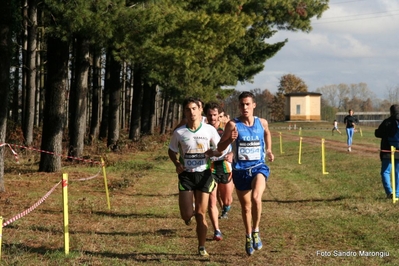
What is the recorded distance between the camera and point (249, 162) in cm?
810

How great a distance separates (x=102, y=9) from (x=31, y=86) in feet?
39.0

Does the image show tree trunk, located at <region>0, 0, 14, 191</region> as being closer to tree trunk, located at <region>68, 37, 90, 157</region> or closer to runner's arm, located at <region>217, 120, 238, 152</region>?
runner's arm, located at <region>217, 120, 238, 152</region>

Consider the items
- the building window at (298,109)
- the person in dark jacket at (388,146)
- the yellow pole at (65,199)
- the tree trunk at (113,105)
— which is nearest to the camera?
the yellow pole at (65,199)

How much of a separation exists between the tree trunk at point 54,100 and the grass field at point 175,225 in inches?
23.9

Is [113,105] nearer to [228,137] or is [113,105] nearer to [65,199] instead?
[228,137]

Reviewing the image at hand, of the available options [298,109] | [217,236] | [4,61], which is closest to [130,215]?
[217,236]

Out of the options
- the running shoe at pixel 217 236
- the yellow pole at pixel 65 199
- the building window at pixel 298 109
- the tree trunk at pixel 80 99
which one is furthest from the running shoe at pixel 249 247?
the building window at pixel 298 109

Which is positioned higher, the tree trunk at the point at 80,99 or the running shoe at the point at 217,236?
the tree trunk at the point at 80,99

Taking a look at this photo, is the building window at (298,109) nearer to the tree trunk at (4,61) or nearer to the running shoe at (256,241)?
the tree trunk at (4,61)

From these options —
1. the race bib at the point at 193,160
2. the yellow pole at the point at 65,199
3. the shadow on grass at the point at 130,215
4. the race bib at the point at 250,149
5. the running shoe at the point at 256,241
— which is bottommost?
the shadow on grass at the point at 130,215

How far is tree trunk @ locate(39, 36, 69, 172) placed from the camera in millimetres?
17609

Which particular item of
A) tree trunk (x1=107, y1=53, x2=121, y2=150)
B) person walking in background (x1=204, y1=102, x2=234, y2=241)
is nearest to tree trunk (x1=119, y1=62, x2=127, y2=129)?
tree trunk (x1=107, y1=53, x2=121, y2=150)

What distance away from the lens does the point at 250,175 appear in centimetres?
809

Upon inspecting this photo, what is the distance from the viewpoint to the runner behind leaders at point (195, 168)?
7.88m
